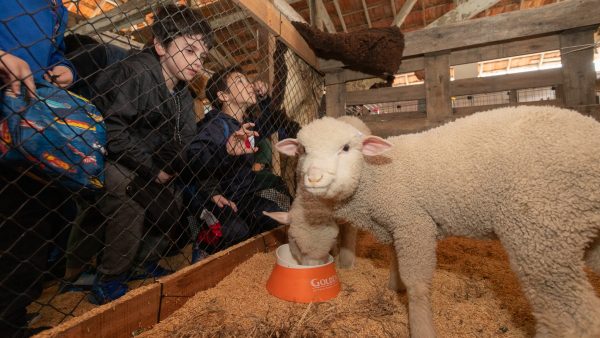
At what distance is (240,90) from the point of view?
2.50 m

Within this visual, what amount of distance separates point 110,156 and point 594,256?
233 centimetres

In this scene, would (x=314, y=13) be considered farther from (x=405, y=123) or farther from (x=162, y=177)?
(x=162, y=177)

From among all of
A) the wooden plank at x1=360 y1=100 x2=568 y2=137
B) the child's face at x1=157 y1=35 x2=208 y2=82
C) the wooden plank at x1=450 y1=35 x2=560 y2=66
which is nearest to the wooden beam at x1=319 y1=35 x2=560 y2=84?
the wooden plank at x1=450 y1=35 x2=560 y2=66

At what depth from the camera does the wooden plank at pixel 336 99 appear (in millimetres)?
3510

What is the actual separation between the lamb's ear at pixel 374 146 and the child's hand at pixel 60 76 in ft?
4.63

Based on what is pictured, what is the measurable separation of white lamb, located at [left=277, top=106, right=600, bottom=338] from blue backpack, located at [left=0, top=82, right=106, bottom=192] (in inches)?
35.5

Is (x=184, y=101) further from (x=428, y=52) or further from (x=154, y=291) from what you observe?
(x=428, y=52)

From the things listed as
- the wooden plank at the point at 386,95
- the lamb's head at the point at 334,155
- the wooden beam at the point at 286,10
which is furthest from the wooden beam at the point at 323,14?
the lamb's head at the point at 334,155

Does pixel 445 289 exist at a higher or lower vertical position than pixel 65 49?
lower

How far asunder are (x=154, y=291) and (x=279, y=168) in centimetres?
213

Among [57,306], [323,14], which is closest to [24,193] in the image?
[57,306]

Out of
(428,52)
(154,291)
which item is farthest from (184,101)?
(428,52)

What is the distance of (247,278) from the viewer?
205cm

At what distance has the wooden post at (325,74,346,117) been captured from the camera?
3.51m
